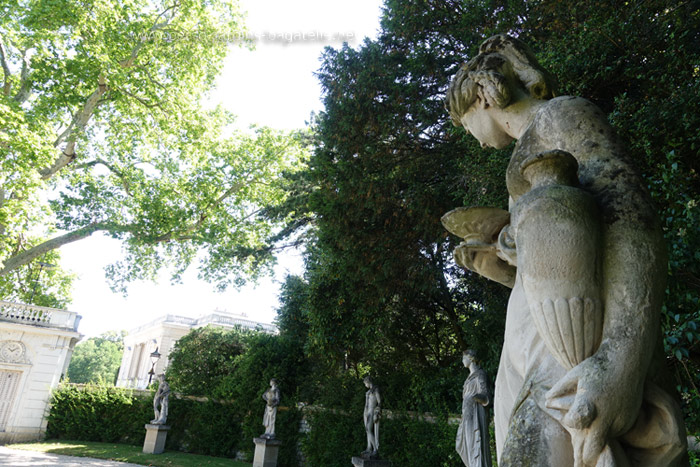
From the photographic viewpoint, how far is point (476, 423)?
25.1ft

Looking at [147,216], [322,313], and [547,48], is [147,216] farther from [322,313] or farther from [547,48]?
[547,48]

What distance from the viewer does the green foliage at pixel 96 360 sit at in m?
57.2

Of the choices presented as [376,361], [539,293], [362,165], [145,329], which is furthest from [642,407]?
[145,329]

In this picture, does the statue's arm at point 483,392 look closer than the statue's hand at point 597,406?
No

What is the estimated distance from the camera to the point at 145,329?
144 feet

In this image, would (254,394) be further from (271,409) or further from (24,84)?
(24,84)

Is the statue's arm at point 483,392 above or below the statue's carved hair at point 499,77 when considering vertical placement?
below

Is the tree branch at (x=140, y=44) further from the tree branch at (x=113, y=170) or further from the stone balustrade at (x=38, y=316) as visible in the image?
the stone balustrade at (x=38, y=316)

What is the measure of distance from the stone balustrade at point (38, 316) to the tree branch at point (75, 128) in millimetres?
7485

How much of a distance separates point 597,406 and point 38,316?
2252 cm

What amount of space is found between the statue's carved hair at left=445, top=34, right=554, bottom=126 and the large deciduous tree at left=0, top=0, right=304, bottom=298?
12583mm

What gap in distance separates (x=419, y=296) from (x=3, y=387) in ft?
54.5

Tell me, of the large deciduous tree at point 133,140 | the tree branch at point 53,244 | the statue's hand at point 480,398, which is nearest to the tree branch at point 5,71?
the large deciduous tree at point 133,140

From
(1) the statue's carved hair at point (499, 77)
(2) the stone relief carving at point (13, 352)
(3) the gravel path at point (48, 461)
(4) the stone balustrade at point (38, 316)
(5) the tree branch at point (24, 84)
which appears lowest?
(3) the gravel path at point (48, 461)
